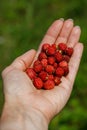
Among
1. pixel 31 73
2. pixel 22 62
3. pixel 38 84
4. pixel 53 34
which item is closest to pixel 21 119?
pixel 38 84

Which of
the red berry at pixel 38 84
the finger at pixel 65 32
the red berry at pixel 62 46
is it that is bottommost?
the red berry at pixel 38 84

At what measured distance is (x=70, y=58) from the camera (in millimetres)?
4543

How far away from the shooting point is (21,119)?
3562 mm

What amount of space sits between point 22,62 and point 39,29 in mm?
2487

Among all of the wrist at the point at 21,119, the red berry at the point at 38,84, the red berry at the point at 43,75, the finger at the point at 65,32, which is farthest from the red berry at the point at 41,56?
the wrist at the point at 21,119

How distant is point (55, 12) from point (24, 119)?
3774mm

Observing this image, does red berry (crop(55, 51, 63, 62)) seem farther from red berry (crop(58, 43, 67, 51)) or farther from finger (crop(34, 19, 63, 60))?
finger (crop(34, 19, 63, 60))

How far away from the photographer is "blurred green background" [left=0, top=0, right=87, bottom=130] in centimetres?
527

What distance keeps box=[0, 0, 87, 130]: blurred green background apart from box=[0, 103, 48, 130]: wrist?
149cm

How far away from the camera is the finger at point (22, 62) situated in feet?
13.5

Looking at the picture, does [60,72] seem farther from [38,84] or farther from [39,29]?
[39,29]

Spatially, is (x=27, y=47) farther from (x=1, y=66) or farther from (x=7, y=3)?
(x=7, y=3)

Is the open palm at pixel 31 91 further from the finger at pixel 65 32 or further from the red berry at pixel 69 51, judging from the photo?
the finger at pixel 65 32

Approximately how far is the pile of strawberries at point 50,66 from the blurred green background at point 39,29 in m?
0.95
